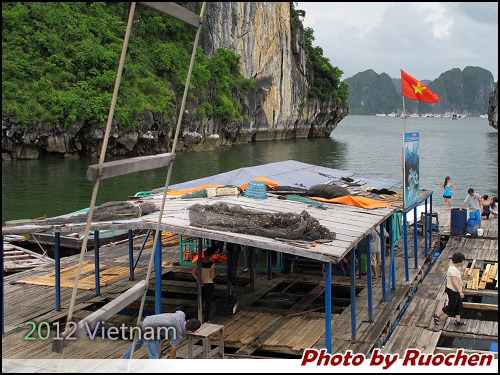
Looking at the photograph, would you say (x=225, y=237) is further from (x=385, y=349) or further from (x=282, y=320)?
(x=385, y=349)

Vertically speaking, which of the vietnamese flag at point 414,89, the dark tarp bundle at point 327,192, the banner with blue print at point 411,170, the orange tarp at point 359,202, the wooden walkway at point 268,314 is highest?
the vietnamese flag at point 414,89

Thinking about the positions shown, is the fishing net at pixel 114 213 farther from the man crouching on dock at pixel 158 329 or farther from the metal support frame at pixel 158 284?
the man crouching on dock at pixel 158 329

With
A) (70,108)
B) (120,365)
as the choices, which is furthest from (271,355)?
(70,108)

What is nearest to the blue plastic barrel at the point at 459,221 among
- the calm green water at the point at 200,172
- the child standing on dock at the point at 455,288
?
the child standing on dock at the point at 455,288

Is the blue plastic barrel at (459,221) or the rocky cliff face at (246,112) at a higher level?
the rocky cliff face at (246,112)

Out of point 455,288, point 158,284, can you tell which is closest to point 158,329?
point 158,284

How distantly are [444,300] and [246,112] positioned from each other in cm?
5691

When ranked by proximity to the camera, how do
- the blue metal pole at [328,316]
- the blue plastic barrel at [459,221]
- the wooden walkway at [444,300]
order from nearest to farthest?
the blue metal pole at [328,316] < the wooden walkway at [444,300] < the blue plastic barrel at [459,221]

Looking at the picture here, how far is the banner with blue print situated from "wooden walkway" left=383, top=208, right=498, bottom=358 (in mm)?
2187

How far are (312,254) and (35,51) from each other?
144ft

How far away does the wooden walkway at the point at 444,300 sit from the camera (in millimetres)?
8477

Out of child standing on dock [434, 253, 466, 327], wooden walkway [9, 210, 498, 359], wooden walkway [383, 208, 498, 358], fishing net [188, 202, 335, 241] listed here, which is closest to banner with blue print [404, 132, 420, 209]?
wooden walkway [9, 210, 498, 359]

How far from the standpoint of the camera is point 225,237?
7.27m

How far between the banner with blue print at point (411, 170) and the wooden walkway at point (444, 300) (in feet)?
7.18
